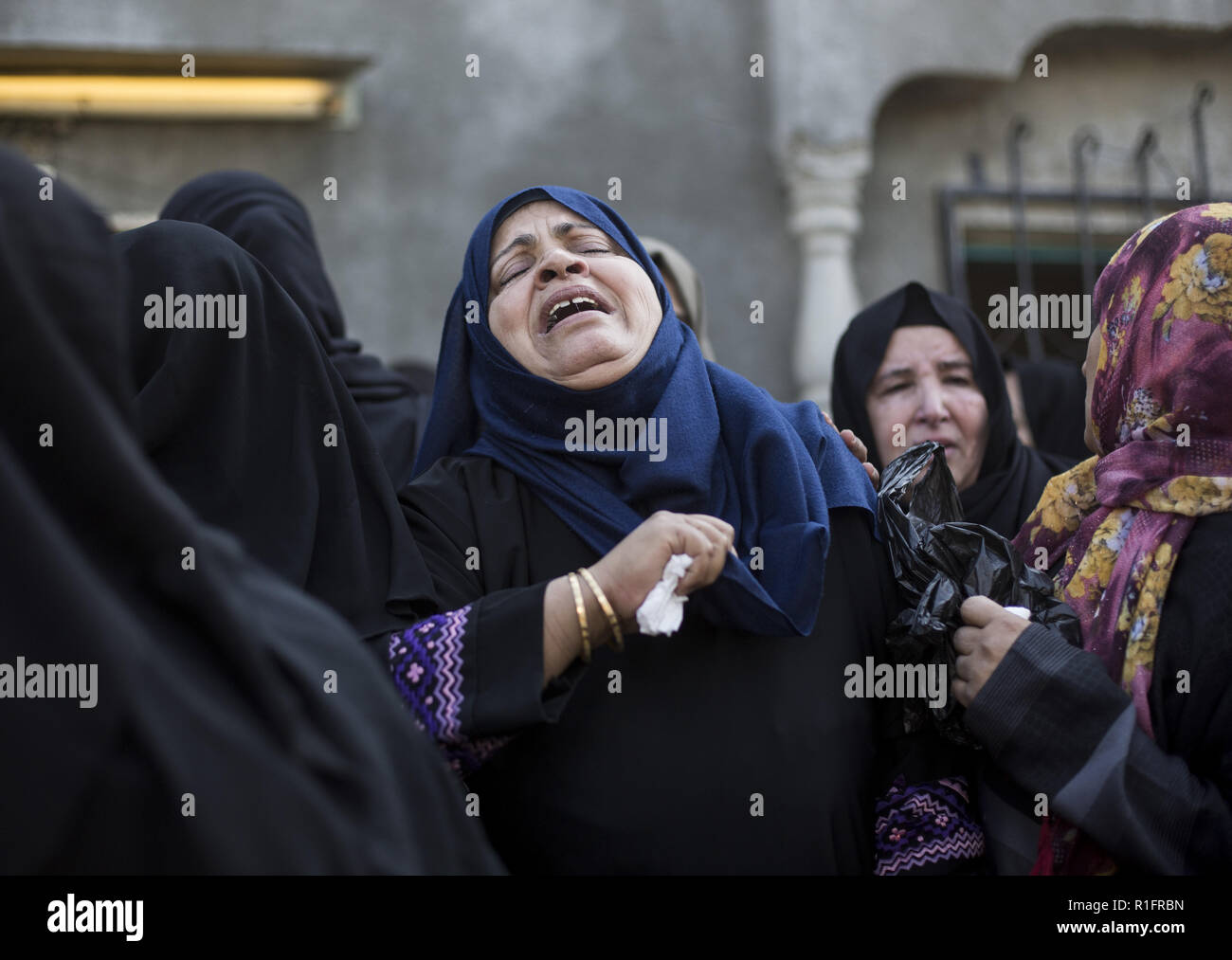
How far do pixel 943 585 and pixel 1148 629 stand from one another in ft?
0.97

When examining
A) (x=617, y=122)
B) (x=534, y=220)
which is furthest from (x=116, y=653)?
(x=617, y=122)

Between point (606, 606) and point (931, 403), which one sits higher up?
point (931, 403)

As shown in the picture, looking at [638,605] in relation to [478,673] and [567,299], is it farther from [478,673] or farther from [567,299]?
[567,299]

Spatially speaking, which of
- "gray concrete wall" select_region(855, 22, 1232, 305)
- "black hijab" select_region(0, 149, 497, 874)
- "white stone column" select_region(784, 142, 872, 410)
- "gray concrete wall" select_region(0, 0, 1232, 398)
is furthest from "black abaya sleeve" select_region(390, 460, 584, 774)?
"gray concrete wall" select_region(855, 22, 1232, 305)

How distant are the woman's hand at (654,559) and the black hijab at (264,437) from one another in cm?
32

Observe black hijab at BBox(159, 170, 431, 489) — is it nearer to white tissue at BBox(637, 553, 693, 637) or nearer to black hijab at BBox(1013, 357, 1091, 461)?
white tissue at BBox(637, 553, 693, 637)

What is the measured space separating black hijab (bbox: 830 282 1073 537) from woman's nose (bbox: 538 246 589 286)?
123 centimetres

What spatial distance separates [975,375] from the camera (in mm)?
3418

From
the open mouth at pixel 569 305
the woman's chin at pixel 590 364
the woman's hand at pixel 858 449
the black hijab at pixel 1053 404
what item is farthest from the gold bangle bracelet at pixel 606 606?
the black hijab at pixel 1053 404

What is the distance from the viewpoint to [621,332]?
7.57 feet

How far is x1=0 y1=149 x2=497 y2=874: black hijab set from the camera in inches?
44.9
